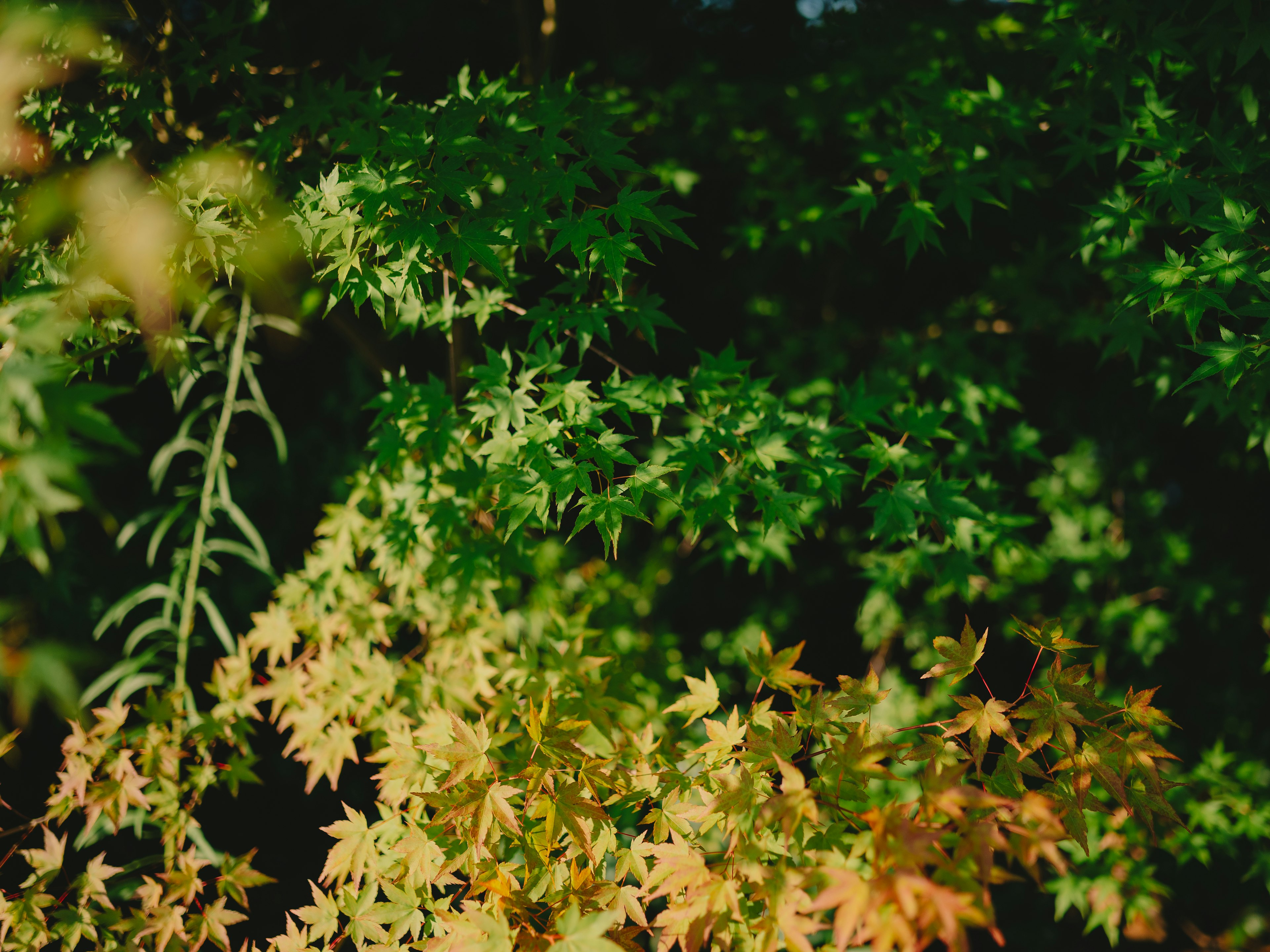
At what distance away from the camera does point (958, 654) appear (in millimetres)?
1406

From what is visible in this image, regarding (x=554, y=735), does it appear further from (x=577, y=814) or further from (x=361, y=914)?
(x=361, y=914)

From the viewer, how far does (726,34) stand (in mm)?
3105

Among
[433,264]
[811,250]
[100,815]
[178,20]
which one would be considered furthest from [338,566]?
[811,250]

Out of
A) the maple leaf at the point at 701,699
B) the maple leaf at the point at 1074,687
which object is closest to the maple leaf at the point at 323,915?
the maple leaf at the point at 701,699

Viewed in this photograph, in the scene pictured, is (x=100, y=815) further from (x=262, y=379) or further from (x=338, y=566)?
(x=262, y=379)

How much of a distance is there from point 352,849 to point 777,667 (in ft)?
3.51

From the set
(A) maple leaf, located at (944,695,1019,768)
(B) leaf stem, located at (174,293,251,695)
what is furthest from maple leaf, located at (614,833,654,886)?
(B) leaf stem, located at (174,293,251,695)

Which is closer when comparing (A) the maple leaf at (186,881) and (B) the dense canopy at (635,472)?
(B) the dense canopy at (635,472)

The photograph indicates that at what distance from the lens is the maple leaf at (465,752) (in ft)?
4.47

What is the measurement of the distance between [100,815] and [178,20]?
9.24ft

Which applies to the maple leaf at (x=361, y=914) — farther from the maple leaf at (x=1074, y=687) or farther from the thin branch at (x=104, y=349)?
the maple leaf at (x=1074, y=687)

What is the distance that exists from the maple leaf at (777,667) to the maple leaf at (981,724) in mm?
302

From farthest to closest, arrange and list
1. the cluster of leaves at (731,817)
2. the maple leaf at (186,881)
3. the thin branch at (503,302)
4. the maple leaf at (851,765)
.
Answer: the thin branch at (503,302) < the maple leaf at (186,881) < the maple leaf at (851,765) < the cluster of leaves at (731,817)

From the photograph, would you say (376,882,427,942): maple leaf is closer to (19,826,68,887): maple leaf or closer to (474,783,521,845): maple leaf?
(474,783,521,845): maple leaf
